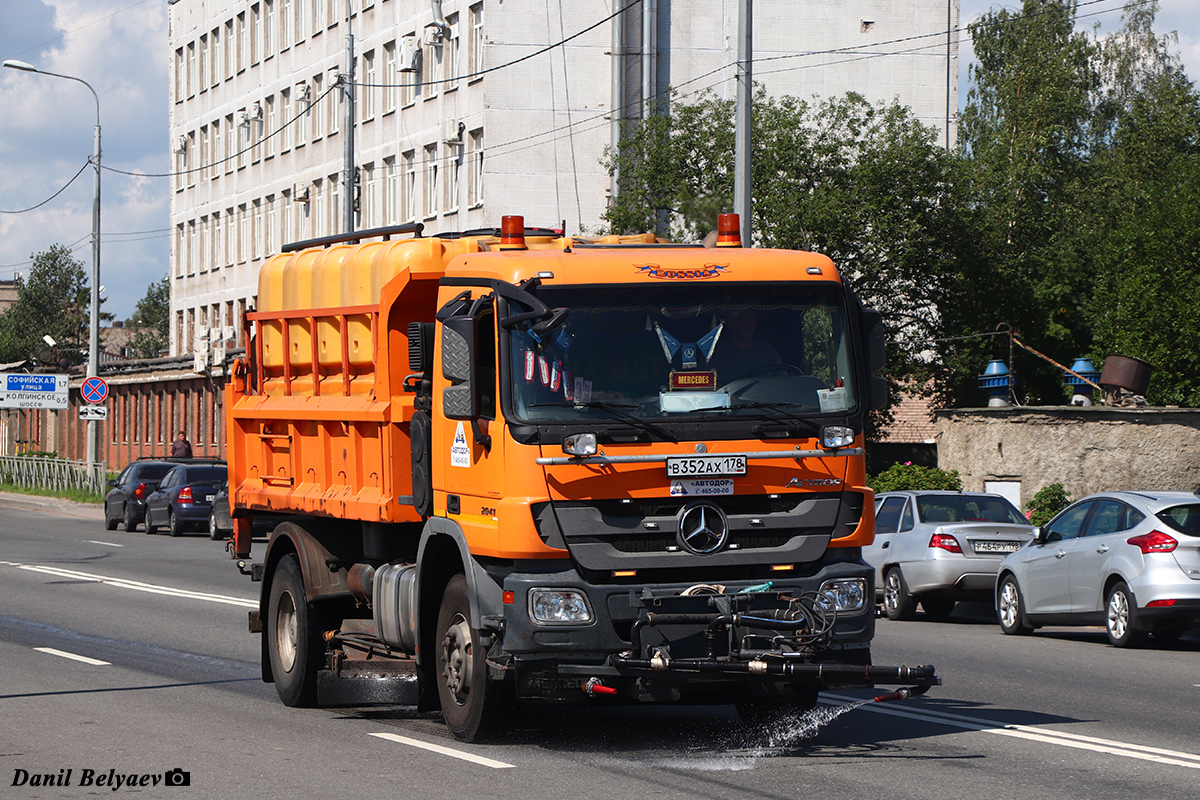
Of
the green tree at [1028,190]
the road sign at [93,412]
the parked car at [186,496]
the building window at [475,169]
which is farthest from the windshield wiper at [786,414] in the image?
the building window at [475,169]

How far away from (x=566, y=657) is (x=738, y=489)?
1.23 m

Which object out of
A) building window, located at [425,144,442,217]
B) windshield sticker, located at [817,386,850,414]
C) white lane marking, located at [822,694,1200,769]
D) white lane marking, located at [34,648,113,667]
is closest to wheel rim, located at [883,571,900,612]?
white lane marking, located at [822,694,1200,769]

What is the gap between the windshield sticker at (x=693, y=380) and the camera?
8.94 meters

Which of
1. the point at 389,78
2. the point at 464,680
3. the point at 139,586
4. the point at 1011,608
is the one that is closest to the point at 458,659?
the point at 464,680

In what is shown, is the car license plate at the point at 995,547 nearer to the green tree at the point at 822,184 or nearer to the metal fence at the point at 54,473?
the green tree at the point at 822,184

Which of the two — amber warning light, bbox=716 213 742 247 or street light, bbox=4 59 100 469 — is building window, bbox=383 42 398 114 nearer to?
street light, bbox=4 59 100 469

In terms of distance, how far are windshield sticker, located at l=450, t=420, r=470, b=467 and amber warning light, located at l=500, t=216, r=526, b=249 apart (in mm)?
1081

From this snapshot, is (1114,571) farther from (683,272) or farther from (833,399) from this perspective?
(683,272)

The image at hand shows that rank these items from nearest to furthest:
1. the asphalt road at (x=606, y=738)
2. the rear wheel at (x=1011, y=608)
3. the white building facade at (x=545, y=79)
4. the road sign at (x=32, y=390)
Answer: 1. the asphalt road at (x=606, y=738)
2. the rear wheel at (x=1011, y=608)
3. the white building facade at (x=545, y=79)
4. the road sign at (x=32, y=390)

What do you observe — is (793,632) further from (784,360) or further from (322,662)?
(322,662)

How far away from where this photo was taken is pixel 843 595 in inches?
350

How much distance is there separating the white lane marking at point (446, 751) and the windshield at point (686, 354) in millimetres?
1752

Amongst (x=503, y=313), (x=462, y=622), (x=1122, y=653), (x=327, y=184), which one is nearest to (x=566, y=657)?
(x=462, y=622)

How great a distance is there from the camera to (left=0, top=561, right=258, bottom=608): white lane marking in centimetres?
1917
